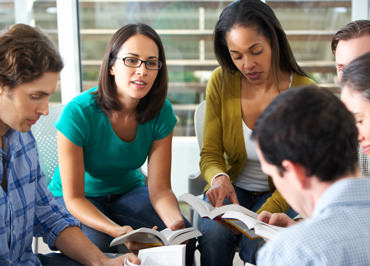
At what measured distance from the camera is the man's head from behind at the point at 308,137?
708 millimetres

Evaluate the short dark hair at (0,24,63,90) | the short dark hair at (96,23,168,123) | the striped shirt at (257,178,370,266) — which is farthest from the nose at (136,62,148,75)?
the striped shirt at (257,178,370,266)

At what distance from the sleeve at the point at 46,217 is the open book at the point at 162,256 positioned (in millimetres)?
268

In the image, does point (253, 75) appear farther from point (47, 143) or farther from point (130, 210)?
point (47, 143)

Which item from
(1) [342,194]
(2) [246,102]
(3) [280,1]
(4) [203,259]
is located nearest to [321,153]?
(1) [342,194]

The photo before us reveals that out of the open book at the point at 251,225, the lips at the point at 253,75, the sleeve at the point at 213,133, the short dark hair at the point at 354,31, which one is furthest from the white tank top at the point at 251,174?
the short dark hair at the point at 354,31

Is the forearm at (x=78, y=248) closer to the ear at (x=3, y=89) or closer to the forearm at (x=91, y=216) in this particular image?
the forearm at (x=91, y=216)

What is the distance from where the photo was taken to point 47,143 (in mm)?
1960

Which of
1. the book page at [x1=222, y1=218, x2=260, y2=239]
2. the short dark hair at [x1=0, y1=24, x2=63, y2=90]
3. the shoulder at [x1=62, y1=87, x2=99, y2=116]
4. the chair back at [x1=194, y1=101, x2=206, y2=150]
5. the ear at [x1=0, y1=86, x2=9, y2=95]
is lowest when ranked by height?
the book page at [x1=222, y1=218, x2=260, y2=239]

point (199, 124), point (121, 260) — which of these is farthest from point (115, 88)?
point (121, 260)

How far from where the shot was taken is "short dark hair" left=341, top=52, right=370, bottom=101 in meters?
1.12

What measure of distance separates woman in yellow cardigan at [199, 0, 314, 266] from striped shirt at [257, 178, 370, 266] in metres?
0.92

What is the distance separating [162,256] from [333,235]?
65 centimetres

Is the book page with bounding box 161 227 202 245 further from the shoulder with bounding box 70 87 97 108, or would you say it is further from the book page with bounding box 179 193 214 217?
the shoulder with bounding box 70 87 97 108

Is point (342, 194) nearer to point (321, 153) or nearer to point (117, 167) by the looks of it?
point (321, 153)
